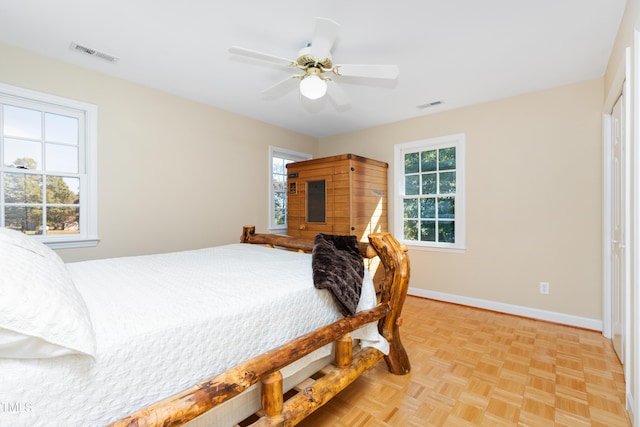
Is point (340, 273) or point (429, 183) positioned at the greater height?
point (429, 183)

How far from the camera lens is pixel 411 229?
4.02 m

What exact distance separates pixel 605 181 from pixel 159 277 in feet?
12.1

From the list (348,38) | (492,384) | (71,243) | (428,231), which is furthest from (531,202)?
(71,243)

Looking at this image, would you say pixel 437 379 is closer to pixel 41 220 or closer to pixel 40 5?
pixel 41 220

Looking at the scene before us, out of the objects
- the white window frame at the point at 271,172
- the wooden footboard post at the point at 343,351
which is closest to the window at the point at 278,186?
the white window frame at the point at 271,172

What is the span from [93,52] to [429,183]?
3.73 m

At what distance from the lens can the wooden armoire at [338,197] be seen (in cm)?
367

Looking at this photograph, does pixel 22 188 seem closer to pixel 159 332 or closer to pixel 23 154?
pixel 23 154

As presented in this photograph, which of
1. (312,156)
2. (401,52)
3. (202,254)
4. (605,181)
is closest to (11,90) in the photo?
(202,254)

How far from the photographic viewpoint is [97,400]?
81cm

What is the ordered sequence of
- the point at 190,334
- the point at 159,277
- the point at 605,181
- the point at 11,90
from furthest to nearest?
the point at 605,181, the point at 11,90, the point at 159,277, the point at 190,334

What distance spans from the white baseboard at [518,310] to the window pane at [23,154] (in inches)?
166

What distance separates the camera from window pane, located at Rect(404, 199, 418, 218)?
397cm

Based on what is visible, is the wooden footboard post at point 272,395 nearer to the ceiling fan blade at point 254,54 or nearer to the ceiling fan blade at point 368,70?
the ceiling fan blade at point 254,54
